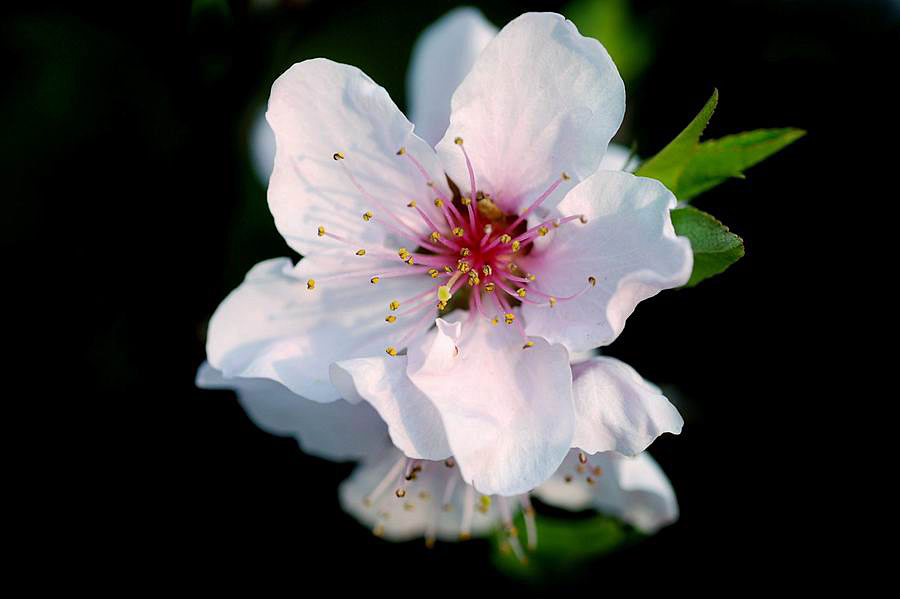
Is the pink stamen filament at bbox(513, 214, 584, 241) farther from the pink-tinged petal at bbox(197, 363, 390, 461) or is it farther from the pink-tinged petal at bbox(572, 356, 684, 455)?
the pink-tinged petal at bbox(197, 363, 390, 461)

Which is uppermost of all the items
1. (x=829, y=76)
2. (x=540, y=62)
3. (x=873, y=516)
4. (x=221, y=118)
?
(x=221, y=118)

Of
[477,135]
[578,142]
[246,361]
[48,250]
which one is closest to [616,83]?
[578,142]

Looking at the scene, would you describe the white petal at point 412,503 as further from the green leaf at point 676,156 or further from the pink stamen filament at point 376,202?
the green leaf at point 676,156

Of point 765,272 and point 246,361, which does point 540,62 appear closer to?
point 246,361

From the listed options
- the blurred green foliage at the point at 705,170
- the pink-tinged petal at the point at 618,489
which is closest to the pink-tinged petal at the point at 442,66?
the blurred green foliage at the point at 705,170

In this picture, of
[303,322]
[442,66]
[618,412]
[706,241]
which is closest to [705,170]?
[706,241]

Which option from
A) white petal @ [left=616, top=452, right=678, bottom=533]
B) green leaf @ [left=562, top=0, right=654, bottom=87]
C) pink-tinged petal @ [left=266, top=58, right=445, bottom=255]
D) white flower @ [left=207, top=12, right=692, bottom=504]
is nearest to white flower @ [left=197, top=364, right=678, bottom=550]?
white petal @ [left=616, top=452, right=678, bottom=533]
